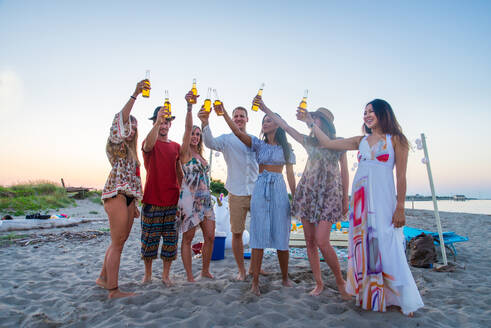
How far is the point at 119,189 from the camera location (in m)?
2.70

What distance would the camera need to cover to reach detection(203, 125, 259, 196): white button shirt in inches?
138

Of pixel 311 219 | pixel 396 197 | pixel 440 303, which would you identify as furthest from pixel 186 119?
pixel 440 303

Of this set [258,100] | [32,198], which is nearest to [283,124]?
[258,100]

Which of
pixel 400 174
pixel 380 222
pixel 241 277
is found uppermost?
pixel 400 174

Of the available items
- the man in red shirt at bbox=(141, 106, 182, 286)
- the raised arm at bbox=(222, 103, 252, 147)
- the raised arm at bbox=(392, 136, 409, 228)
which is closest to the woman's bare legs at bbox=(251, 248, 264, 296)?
the man in red shirt at bbox=(141, 106, 182, 286)

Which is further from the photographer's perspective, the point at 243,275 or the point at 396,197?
the point at 243,275

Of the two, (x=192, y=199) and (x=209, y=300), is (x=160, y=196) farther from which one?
(x=209, y=300)

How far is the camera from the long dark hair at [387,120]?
8.10 feet

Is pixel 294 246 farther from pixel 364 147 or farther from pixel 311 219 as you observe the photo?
pixel 364 147

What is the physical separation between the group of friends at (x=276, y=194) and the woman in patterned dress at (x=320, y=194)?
0.03ft

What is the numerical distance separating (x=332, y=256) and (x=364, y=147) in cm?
113

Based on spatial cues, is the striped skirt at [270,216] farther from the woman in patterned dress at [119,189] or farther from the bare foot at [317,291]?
the woman in patterned dress at [119,189]

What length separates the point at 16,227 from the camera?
7316 mm

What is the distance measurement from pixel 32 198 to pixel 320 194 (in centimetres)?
1572
